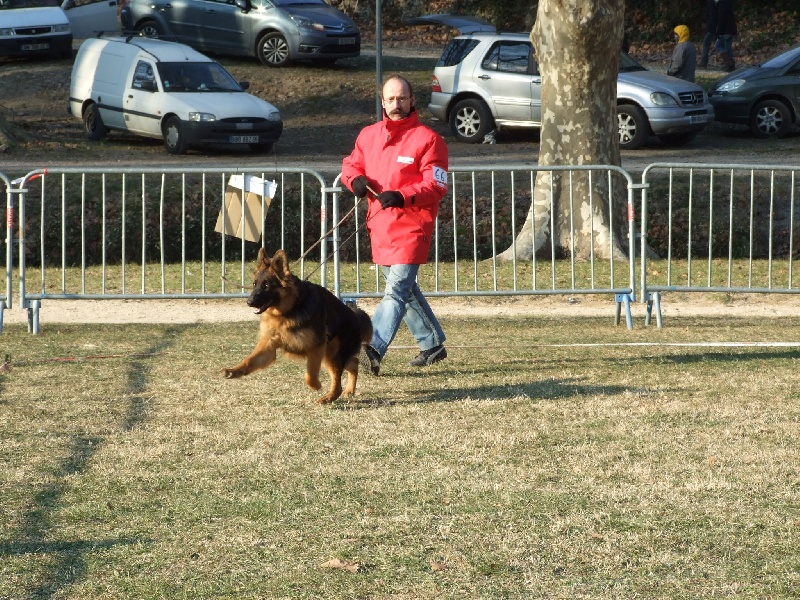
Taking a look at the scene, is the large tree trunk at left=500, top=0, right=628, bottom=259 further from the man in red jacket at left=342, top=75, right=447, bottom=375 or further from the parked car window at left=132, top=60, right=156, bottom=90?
the parked car window at left=132, top=60, right=156, bottom=90

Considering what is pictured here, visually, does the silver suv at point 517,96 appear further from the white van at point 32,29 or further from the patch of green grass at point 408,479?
the patch of green grass at point 408,479

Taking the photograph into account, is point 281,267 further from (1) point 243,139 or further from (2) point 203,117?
(1) point 243,139

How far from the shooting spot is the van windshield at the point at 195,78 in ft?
71.8

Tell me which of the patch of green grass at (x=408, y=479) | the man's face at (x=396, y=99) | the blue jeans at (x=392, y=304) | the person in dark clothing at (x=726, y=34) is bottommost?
the patch of green grass at (x=408, y=479)

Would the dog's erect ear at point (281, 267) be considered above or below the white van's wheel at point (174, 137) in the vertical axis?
below

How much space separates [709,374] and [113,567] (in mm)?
5223

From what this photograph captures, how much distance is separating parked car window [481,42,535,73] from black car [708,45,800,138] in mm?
4417

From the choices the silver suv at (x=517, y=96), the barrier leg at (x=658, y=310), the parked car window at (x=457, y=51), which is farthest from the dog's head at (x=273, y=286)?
the parked car window at (x=457, y=51)

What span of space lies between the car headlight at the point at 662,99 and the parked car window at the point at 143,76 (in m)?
9.20

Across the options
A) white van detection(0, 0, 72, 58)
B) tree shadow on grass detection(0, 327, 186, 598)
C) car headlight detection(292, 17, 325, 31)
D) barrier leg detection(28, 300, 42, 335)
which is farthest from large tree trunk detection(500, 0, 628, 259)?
white van detection(0, 0, 72, 58)

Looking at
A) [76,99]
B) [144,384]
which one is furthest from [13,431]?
[76,99]

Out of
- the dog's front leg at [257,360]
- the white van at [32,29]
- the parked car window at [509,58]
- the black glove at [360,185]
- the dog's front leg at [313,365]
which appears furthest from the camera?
the white van at [32,29]

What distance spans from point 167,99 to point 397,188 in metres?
14.6

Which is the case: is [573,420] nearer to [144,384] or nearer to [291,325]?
[291,325]
